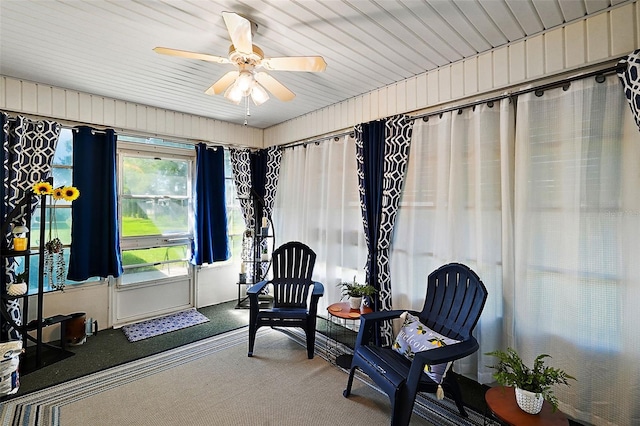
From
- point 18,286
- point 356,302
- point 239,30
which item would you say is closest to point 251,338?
point 356,302

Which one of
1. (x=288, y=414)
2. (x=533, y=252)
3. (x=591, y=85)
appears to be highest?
(x=591, y=85)

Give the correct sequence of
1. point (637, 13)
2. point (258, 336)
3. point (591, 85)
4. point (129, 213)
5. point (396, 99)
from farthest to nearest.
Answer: point (129, 213)
point (258, 336)
point (396, 99)
point (591, 85)
point (637, 13)

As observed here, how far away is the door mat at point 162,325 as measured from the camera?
348 centimetres

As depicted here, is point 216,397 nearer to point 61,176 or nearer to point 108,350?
point 108,350

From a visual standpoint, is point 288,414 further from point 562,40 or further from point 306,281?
point 562,40

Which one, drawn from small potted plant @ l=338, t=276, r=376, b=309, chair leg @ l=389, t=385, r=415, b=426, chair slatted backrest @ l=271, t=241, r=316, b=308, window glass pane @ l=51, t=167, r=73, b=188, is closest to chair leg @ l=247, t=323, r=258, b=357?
chair slatted backrest @ l=271, t=241, r=316, b=308

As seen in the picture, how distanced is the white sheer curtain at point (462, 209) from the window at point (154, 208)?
118 inches

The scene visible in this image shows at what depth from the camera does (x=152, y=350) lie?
3119 millimetres

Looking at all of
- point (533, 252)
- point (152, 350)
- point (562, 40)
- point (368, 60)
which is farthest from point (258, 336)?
point (562, 40)

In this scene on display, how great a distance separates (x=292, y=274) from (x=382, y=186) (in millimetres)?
1430

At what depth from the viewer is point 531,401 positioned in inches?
64.1

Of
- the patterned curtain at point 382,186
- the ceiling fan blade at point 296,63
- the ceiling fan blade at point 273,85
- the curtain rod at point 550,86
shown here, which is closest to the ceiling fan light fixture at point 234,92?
the ceiling fan blade at point 273,85

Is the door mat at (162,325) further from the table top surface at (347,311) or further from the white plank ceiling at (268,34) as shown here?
the white plank ceiling at (268,34)

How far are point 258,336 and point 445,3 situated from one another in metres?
3.43
